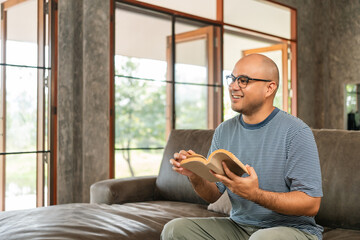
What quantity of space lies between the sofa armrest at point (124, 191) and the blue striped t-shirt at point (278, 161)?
1.15 m

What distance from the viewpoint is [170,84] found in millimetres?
4480

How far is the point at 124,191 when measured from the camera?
2664 millimetres

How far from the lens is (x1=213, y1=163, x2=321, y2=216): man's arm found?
134 cm

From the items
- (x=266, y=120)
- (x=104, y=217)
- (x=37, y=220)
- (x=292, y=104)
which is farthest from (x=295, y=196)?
(x=292, y=104)

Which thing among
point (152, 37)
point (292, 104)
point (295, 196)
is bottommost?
point (295, 196)

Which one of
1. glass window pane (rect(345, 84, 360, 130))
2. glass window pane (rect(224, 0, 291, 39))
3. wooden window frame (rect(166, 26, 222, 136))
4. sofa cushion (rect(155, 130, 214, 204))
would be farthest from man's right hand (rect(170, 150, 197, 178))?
glass window pane (rect(345, 84, 360, 130))

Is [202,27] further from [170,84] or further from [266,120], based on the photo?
[266,120]

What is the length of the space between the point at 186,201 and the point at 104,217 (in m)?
0.69

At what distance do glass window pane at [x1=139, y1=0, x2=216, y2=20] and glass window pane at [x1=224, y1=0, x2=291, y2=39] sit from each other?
0.79ft

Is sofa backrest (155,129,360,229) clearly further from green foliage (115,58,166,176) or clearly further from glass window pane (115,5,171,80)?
glass window pane (115,5,171,80)

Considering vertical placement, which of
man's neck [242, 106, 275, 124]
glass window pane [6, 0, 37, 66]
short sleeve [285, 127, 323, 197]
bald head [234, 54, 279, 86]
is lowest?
short sleeve [285, 127, 323, 197]

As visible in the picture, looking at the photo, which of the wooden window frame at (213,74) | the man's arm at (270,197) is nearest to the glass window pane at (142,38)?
the wooden window frame at (213,74)

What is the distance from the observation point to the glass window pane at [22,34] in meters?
3.45

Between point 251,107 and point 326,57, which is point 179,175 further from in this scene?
point 326,57
